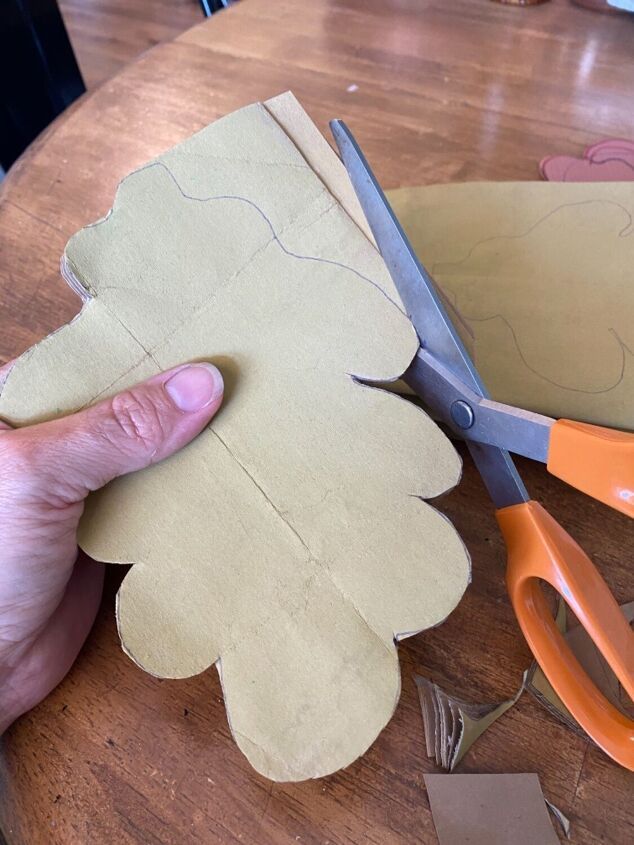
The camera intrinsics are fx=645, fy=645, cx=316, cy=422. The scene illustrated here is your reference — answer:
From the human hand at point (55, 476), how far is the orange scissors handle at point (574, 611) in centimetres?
29

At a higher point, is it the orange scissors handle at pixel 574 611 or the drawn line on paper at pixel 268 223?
the drawn line on paper at pixel 268 223

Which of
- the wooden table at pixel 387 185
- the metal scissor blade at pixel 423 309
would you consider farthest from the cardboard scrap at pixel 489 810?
the metal scissor blade at pixel 423 309

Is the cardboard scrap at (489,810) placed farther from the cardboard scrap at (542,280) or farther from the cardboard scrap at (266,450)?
the cardboard scrap at (542,280)

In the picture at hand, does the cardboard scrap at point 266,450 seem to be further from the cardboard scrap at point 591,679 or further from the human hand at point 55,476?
the cardboard scrap at point 591,679

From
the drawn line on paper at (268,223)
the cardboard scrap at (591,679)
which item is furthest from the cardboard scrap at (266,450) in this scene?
the cardboard scrap at (591,679)

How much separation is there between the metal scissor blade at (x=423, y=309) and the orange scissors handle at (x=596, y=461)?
0.05m

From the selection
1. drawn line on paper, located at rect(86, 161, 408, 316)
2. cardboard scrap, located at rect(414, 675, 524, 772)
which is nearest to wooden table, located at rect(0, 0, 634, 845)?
cardboard scrap, located at rect(414, 675, 524, 772)

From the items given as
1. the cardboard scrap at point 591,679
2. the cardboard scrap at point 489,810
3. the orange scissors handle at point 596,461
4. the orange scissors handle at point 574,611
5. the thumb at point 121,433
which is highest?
the thumb at point 121,433

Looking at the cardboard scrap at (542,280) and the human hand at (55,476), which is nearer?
the human hand at (55,476)

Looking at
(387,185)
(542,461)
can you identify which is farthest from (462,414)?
(387,185)

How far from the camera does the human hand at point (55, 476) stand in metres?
0.50

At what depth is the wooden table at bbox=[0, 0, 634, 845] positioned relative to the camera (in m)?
0.52

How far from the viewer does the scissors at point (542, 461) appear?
505 mm

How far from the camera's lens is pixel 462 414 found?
22.7 inches
